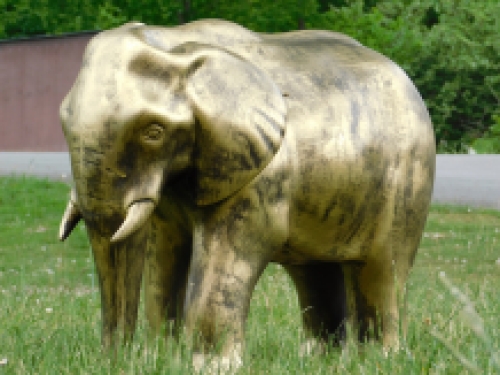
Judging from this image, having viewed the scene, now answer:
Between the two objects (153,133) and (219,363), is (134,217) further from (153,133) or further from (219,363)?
(219,363)

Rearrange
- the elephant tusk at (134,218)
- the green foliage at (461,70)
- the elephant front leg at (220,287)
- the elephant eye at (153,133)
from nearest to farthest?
the elephant tusk at (134,218), the elephant eye at (153,133), the elephant front leg at (220,287), the green foliage at (461,70)

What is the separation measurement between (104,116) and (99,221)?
324mm

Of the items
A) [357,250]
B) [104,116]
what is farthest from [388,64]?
[104,116]

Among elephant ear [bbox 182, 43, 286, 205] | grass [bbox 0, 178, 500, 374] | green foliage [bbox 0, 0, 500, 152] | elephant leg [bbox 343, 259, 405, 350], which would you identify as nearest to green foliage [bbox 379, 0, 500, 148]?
green foliage [bbox 0, 0, 500, 152]

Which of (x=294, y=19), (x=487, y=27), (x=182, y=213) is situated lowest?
(x=487, y=27)

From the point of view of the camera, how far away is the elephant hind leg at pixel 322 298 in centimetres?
406

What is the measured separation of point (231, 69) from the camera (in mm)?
2982

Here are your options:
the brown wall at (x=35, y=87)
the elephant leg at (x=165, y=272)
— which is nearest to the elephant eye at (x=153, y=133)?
the elephant leg at (x=165, y=272)

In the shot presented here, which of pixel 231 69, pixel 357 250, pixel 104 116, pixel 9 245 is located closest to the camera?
pixel 104 116

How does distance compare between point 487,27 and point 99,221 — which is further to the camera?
point 487,27

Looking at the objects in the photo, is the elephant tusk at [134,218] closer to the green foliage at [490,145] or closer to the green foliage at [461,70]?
the green foliage at [490,145]

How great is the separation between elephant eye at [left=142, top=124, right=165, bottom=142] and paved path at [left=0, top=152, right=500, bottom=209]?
9427mm

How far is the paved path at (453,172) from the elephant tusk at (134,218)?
9458mm

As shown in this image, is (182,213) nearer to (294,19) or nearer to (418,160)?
(418,160)
